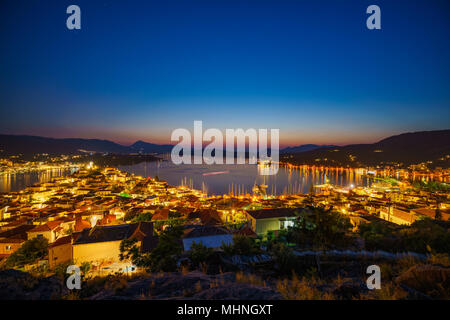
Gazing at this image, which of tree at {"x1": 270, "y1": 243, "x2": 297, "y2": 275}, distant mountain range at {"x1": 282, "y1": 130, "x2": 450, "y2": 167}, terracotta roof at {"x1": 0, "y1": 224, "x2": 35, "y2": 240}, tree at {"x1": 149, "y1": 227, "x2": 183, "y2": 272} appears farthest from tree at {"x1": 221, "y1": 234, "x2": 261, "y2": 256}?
distant mountain range at {"x1": 282, "y1": 130, "x2": 450, "y2": 167}

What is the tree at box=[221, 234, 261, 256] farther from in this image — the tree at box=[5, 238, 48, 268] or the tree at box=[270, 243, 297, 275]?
the tree at box=[5, 238, 48, 268]

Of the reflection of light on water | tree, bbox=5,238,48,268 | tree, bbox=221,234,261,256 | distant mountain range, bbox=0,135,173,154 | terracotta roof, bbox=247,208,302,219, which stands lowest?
the reflection of light on water

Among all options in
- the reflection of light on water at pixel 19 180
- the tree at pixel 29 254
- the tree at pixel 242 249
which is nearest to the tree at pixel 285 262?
the tree at pixel 242 249

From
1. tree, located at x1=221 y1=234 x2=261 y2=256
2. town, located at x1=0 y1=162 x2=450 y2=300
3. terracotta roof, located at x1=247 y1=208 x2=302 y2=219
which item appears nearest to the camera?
tree, located at x1=221 y1=234 x2=261 y2=256

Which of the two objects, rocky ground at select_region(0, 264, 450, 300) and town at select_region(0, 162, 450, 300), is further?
town at select_region(0, 162, 450, 300)

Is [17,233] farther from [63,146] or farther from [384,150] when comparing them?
[63,146]

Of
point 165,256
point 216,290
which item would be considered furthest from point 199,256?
point 216,290
